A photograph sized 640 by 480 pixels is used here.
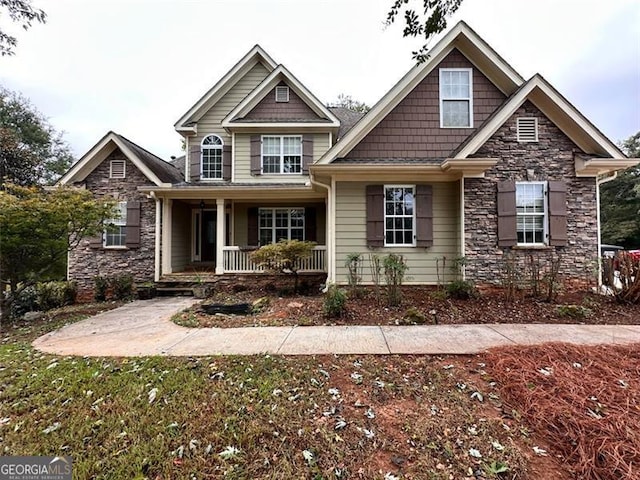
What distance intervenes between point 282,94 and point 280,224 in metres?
4.78

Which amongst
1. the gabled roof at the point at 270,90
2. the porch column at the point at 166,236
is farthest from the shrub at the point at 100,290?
the gabled roof at the point at 270,90

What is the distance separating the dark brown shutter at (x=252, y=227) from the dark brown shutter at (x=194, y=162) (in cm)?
236

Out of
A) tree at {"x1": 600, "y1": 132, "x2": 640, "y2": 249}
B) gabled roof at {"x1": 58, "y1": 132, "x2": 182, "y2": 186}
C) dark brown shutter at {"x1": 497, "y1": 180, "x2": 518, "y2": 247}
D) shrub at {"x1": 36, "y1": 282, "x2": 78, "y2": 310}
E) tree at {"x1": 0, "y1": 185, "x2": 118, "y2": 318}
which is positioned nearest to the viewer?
tree at {"x1": 0, "y1": 185, "x2": 118, "y2": 318}

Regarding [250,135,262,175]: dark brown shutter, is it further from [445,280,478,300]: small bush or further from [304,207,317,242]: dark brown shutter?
[445,280,478,300]: small bush

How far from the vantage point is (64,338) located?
5258mm

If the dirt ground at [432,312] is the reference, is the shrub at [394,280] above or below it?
above

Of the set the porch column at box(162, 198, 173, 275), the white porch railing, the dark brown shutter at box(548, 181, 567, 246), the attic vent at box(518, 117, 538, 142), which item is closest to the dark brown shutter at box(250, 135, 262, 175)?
the white porch railing

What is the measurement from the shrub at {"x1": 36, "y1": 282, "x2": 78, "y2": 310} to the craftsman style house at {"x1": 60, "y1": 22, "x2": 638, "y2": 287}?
893 mm

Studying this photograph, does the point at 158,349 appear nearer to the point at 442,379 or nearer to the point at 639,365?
the point at 442,379

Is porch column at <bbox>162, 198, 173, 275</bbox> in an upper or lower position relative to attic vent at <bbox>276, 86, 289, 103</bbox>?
lower

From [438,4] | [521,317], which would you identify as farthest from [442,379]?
[438,4]

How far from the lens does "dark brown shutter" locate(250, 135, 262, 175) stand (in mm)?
10992

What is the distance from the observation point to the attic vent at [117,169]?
10.2m

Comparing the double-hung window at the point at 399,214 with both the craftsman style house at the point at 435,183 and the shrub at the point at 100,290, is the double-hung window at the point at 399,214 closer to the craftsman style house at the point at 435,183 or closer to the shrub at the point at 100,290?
Result: the craftsman style house at the point at 435,183
